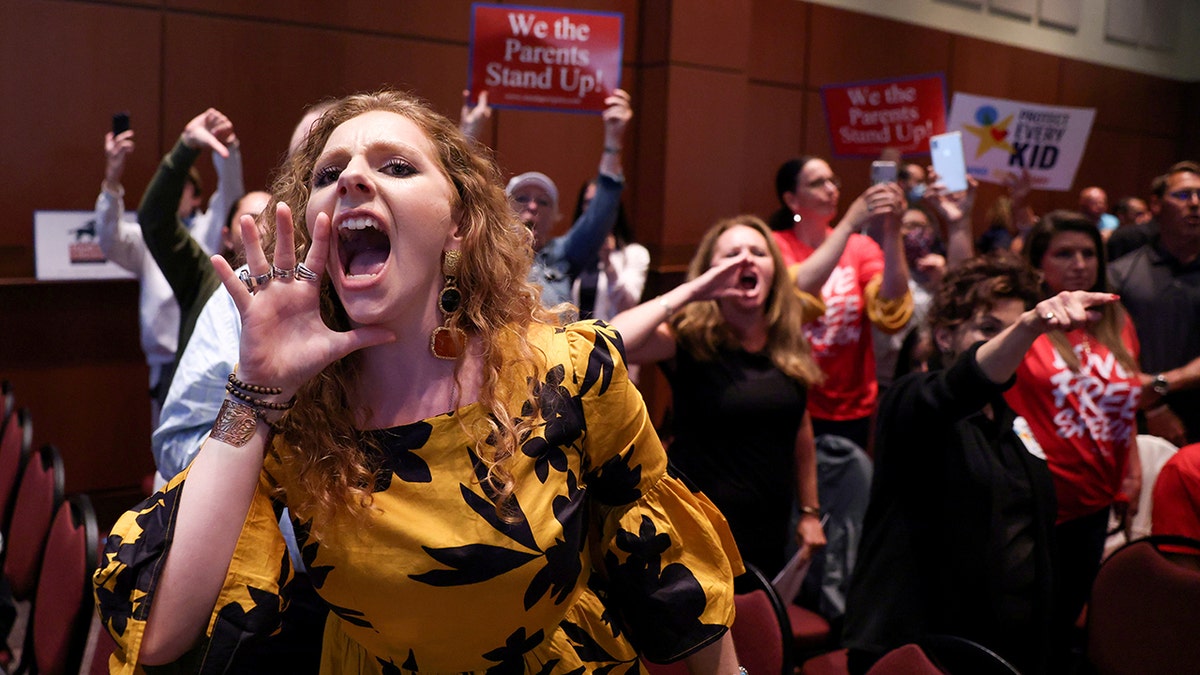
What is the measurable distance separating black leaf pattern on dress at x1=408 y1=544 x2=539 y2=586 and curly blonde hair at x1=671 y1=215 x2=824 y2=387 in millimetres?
1755

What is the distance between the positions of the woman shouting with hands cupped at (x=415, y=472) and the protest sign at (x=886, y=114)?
3.64 m

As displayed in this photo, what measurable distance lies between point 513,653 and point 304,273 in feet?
1.79

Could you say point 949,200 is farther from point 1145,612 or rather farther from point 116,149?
point 116,149

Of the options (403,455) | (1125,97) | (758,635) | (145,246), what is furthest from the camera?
(1125,97)

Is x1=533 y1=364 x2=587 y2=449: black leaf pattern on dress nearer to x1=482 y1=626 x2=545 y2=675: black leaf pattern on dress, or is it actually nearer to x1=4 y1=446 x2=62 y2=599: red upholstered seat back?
x1=482 y1=626 x2=545 y2=675: black leaf pattern on dress

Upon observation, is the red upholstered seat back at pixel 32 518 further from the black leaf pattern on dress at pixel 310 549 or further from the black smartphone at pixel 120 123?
the black leaf pattern on dress at pixel 310 549

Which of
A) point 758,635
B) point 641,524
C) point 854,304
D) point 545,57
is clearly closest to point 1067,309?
point 758,635

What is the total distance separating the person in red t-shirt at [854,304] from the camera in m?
3.46

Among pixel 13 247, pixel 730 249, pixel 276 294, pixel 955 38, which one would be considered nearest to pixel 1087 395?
pixel 730 249

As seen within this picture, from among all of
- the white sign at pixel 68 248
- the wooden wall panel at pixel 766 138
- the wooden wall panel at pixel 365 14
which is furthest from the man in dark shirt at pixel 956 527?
the wooden wall panel at pixel 766 138

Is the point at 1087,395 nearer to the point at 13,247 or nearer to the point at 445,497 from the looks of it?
the point at 445,497

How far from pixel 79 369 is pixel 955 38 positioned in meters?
7.33

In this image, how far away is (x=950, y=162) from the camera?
387 centimetres

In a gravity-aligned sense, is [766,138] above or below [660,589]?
above
